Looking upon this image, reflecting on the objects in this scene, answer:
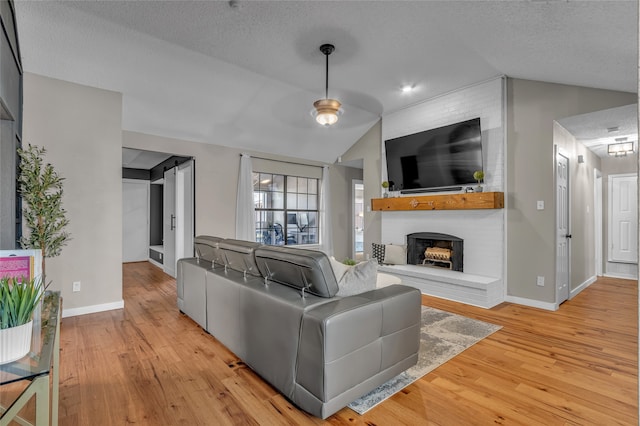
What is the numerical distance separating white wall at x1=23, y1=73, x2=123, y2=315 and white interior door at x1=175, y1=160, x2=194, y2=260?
1440mm

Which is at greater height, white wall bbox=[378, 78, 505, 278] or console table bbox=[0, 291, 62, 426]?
white wall bbox=[378, 78, 505, 278]

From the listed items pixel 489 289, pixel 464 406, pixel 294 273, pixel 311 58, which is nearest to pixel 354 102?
pixel 311 58

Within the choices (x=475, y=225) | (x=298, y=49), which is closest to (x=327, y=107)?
(x=298, y=49)

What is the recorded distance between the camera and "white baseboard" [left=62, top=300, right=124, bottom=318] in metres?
3.49

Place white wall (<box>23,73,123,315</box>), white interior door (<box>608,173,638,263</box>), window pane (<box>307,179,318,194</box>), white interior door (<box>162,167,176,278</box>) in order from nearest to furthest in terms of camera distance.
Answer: white wall (<box>23,73,123,315</box>) < white interior door (<box>608,173,638,263</box>) < white interior door (<box>162,167,176,278</box>) < window pane (<box>307,179,318,194</box>)

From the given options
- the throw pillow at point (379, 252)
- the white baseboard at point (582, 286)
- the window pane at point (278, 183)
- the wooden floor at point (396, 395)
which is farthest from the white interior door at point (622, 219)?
the window pane at point (278, 183)

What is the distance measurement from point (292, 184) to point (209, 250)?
3.62 metres

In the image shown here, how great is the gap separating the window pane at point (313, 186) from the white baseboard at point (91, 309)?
163 inches

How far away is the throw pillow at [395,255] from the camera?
16.7 feet

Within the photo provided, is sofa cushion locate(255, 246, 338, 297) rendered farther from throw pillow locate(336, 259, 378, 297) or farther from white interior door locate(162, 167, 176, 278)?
white interior door locate(162, 167, 176, 278)

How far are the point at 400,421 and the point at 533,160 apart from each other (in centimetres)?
363

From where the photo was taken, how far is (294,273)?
2070 millimetres

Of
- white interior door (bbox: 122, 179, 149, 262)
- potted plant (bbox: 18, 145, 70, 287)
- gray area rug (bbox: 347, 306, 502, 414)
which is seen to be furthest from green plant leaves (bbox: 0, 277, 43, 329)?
white interior door (bbox: 122, 179, 149, 262)

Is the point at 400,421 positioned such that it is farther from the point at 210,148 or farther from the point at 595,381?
the point at 210,148
